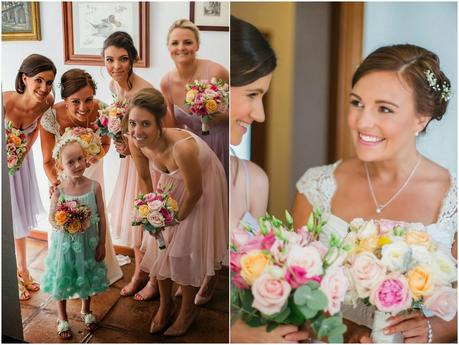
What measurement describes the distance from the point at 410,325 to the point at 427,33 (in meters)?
0.96

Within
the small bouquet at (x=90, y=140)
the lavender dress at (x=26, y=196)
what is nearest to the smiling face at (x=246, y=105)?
the small bouquet at (x=90, y=140)

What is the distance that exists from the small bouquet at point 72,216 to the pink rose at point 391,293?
39.9 inches

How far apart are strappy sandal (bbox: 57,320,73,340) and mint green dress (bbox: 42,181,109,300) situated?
10 cm

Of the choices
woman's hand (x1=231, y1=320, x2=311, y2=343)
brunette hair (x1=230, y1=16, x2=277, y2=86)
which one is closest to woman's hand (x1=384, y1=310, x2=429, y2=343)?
woman's hand (x1=231, y1=320, x2=311, y2=343)

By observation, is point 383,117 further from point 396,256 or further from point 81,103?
point 81,103

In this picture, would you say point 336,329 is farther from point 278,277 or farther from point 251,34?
point 251,34

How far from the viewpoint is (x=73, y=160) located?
1774 millimetres

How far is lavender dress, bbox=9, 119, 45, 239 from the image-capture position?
5.96 feet

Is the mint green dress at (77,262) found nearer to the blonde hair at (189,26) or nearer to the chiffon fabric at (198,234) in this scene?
the chiffon fabric at (198,234)

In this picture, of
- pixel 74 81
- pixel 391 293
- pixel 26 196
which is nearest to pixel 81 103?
pixel 74 81

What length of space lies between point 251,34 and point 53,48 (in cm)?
69

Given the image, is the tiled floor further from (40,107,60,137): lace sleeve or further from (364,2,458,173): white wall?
(364,2,458,173): white wall

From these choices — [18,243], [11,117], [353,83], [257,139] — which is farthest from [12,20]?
[353,83]

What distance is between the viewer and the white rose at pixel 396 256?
1.63m
